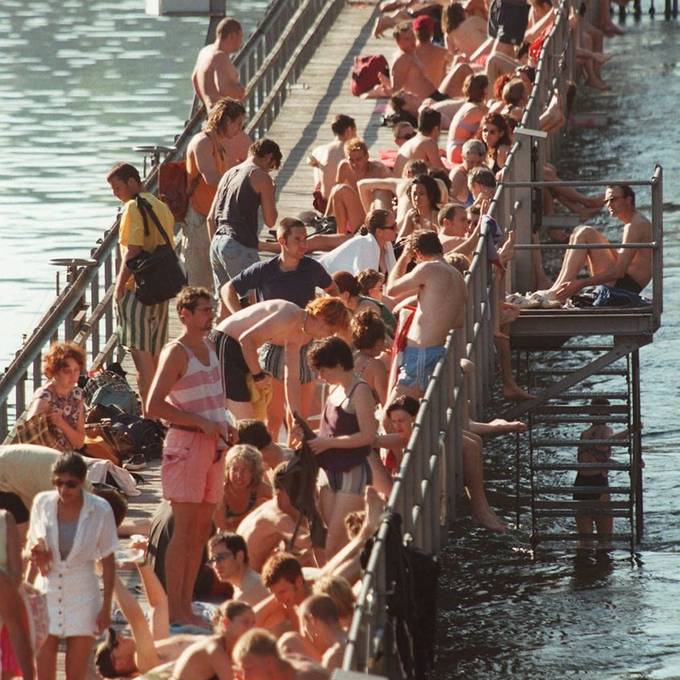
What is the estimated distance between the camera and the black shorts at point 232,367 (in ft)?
48.8

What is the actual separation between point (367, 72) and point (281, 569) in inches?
611

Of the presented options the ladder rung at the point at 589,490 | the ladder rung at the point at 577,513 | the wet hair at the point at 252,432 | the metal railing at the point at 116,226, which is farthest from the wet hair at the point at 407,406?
the ladder rung at the point at 577,513

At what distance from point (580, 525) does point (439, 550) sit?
7.92 m

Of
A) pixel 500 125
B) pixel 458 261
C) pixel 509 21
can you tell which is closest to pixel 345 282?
pixel 458 261

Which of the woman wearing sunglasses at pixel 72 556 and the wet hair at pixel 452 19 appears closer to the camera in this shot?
the woman wearing sunglasses at pixel 72 556

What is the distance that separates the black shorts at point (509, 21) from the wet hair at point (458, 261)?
34.6 ft

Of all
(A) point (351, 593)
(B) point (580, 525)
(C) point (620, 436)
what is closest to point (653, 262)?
(C) point (620, 436)

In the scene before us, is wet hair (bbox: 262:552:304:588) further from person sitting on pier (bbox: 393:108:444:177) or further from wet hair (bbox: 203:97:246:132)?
person sitting on pier (bbox: 393:108:444:177)

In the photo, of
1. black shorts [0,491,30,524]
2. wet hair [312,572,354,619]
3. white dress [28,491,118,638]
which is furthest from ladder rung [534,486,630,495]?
white dress [28,491,118,638]

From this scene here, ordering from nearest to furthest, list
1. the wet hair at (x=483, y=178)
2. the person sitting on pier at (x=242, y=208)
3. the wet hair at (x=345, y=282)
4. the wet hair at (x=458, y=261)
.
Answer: the wet hair at (x=345, y=282) < the wet hair at (x=458, y=261) < the person sitting on pier at (x=242, y=208) < the wet hair at (x=483, y=178)

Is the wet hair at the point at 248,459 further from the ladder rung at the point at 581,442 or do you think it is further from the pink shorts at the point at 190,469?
the ladder rung at the point at 581,442

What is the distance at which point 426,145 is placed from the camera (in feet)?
66.8

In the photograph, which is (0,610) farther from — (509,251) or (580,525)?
(580,525)

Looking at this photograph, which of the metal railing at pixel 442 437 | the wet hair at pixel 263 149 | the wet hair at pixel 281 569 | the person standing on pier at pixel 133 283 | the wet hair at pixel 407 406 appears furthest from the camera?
the wet hair at pixel 263 149
